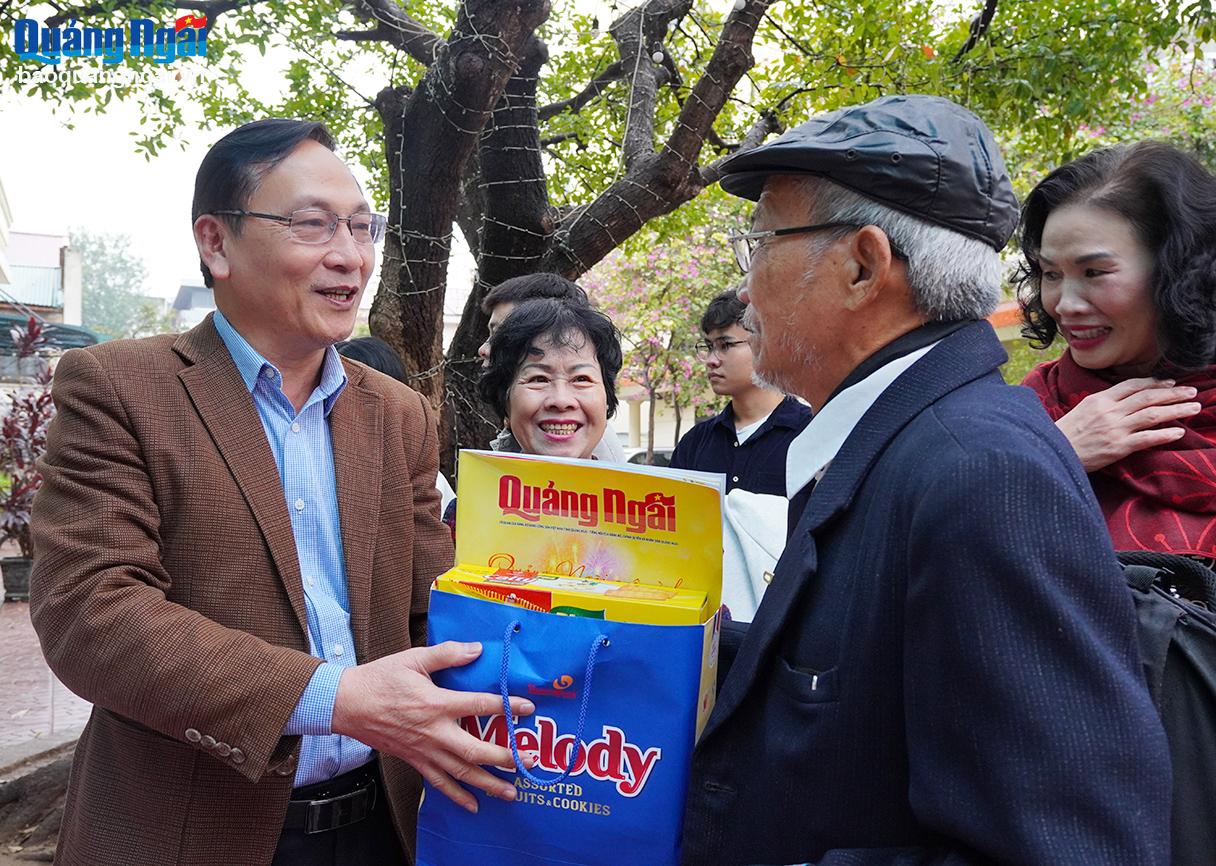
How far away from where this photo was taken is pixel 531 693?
4.37ft

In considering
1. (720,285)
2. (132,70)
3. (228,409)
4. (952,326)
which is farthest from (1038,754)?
(720,285)

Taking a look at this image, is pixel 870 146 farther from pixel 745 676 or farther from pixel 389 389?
pixel 389 389

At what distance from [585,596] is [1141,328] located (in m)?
1.21

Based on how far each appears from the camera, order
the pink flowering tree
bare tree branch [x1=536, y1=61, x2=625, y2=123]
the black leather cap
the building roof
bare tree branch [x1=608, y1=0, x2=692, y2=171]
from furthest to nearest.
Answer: the building roof, the pink flowering tree, bare tree branch [x1=536, y1=61, x2=625, y2=123], bare tree branch [x1=608, y1=0, x2=692, y2=171], the black leather cap

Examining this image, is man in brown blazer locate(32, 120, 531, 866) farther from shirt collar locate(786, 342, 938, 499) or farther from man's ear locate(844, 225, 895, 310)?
man's ear locate(844, 225, 895, 310)

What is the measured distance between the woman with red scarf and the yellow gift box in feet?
2.76

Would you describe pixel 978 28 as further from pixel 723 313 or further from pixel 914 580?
pixel 914 580

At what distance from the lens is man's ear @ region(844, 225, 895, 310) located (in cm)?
126

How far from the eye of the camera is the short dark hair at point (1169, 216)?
66.4 inches

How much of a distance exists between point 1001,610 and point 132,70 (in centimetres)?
661

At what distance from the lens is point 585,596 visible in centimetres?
130

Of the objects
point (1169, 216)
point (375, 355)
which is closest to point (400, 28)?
point (375, 355)

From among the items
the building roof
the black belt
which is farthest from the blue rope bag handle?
the building roof

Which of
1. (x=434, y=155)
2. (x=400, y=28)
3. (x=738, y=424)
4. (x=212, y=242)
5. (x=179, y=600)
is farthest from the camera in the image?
(x=400, y=28)
